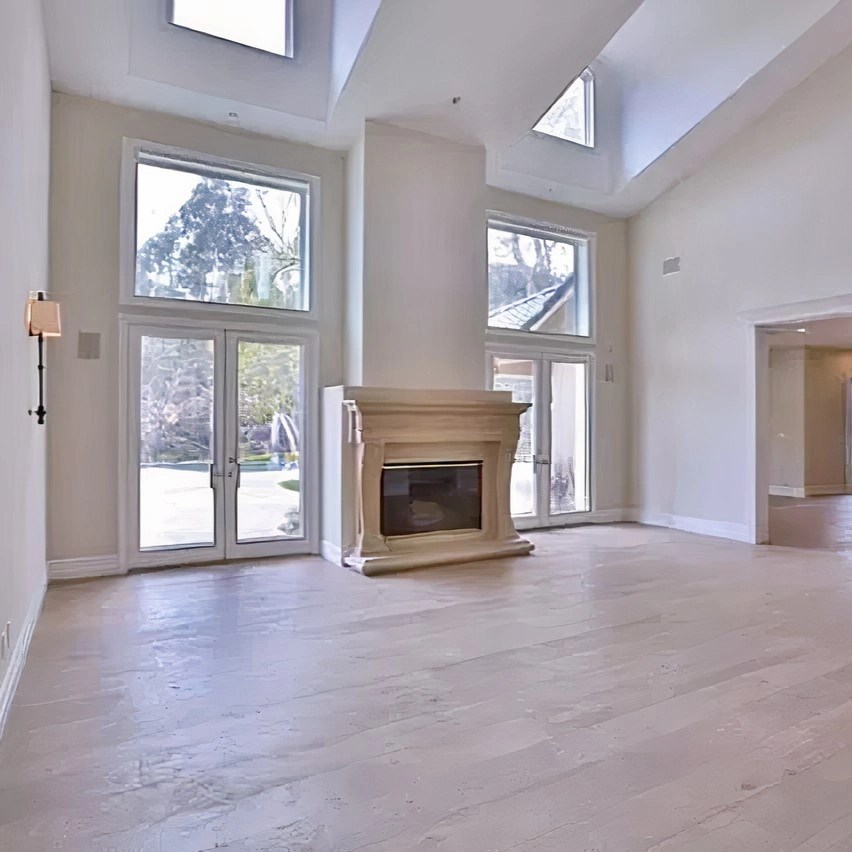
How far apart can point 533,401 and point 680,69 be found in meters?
3.62

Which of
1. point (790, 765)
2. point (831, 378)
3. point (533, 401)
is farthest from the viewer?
point (831, 378)

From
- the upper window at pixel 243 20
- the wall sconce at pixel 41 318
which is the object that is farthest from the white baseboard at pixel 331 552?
the upper window at pixel 243 20

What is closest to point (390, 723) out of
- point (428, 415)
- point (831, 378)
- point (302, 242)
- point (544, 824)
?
point (544, 824)

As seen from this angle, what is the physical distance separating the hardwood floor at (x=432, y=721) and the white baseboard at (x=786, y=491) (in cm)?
707

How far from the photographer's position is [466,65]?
540 cm

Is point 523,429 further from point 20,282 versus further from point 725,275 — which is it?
point 20,282

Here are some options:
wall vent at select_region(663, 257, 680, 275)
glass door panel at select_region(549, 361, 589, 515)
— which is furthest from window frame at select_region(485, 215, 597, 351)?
wall vent at select_region(663, 257, 680, 275)

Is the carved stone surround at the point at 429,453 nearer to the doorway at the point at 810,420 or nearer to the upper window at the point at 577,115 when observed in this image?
the upper window at the point at 577,115

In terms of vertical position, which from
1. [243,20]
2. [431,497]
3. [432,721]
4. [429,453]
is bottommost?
[432,721]

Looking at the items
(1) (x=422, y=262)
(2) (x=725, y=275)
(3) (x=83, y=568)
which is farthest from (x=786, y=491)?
(3) (x=83, y=568)

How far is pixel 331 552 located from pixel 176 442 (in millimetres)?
1595

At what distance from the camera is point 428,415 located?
5.83 metres

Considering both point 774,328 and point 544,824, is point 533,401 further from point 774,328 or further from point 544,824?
point 544,824

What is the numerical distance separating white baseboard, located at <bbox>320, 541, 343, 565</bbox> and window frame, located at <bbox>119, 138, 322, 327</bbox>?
1974mm
